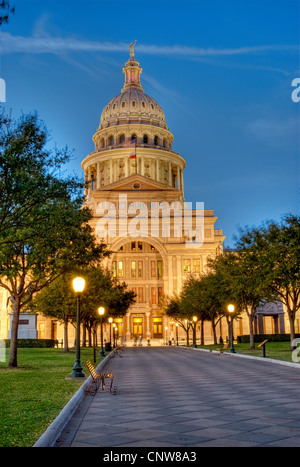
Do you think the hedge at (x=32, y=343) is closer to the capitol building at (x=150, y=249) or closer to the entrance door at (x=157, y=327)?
the capitol building at (x=150, y=249)

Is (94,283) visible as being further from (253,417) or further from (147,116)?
(147,116)

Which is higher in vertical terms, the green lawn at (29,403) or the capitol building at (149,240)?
the capitol building at (149,240)

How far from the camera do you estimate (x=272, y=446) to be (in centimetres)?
729

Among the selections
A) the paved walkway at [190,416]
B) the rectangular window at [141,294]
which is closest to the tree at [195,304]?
the rectangular window at [141,294]

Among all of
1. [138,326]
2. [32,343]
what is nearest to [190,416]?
[32,343]

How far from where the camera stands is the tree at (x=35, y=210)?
1519cm

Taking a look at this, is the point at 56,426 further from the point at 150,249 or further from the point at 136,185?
the point at 136,185

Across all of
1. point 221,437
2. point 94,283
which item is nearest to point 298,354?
point 94,283

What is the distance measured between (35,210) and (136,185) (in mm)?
76977

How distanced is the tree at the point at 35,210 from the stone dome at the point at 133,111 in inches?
3660

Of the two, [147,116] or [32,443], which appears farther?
[147,116]

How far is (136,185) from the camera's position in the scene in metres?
94.1

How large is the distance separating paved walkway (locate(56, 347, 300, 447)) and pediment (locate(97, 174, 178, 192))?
76205mm

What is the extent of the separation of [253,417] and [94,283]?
3296 centimetres
